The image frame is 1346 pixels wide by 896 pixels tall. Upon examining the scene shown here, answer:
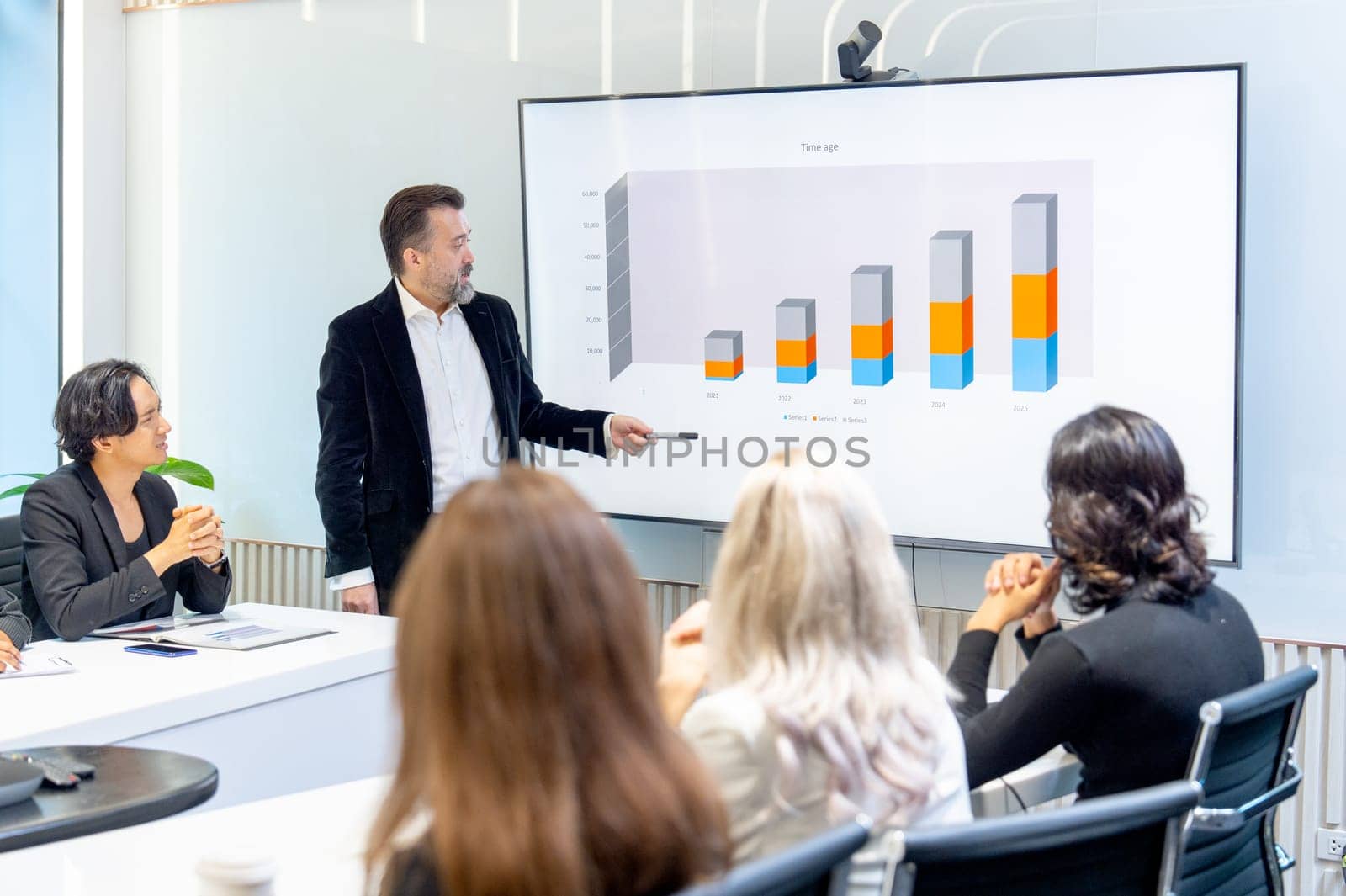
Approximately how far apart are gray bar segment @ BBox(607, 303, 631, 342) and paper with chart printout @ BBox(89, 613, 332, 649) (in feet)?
4.23

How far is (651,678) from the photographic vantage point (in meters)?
1.10

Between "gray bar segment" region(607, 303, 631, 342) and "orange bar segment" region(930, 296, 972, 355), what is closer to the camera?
"orange bar segment" region(930, 296, 972, 355)

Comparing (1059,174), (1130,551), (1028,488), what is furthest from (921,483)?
(1130,551)

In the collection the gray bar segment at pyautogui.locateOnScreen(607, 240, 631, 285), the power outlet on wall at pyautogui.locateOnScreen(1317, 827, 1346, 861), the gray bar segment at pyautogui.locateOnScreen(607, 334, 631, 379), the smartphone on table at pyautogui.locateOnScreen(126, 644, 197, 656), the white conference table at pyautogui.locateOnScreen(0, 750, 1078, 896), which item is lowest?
the power outlet on wall at pyautogui.locateOnScreen(1317, 827, 1346, 861)

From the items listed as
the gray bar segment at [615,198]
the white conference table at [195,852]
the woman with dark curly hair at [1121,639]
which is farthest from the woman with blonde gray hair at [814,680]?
the gray bar segment at [615,198]

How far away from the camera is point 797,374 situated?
148 inches

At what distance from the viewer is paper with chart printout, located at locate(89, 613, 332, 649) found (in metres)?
2.94

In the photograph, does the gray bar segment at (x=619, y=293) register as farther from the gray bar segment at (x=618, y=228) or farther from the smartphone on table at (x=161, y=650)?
the smartphone on table at (x=161, y=650)

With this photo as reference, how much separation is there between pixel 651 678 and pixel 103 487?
2484mm

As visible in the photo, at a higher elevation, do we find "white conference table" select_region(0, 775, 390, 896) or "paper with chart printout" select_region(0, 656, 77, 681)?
"paper with chart printout" select_region(0, 656, 77, 681)

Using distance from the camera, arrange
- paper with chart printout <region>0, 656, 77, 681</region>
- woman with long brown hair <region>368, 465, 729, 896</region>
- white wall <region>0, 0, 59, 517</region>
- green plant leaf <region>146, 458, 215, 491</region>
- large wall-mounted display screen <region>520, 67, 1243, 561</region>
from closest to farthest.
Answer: woman with long brown hair <region>368, 465, 729, 896</region>, paper with chart printout <region>0, 656, 77, 681</region>, large wall-mounted display screen <region>520, 67, 1243, 561</region>, green plant leaf <region>146, 458, 215, 491</region>, white wall <region>0, 0, 59, 517</region>

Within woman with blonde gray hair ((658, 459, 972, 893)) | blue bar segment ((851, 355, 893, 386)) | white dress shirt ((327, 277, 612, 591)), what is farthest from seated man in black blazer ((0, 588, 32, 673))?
blue bar segment ((851, 355, 893, 386))

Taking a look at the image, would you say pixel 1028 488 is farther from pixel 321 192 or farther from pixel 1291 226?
pixel 321 192

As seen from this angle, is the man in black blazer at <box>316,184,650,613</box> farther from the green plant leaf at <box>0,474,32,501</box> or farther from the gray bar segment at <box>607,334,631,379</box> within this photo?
the green plant leaf at <box>0,474,32,501</box>
